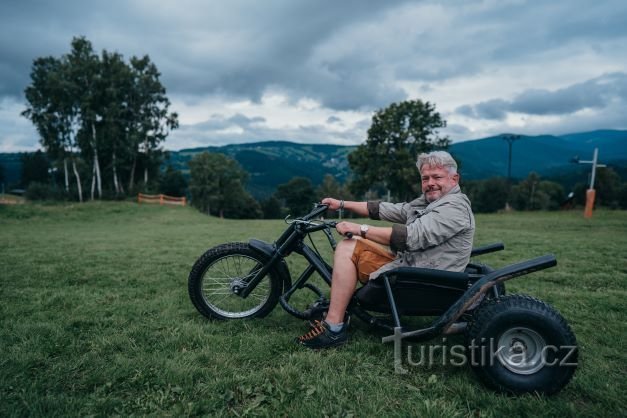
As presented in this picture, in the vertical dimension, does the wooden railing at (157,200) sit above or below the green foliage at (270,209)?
above

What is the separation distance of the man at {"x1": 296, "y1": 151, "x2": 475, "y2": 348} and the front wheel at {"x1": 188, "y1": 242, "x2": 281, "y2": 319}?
82cm

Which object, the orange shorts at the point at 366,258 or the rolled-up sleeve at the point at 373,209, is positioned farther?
the rolled-up sleeve at the point at 373,209

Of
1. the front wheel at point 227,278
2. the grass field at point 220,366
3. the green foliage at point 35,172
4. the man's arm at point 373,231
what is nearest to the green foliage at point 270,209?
the green foliage at point 35,172

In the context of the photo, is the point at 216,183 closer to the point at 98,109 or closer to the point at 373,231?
the point at 98,109

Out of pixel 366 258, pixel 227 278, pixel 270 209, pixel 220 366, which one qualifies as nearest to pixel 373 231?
pixel 366 258

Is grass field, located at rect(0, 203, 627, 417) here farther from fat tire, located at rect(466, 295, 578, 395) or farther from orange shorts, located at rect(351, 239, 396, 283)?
orange shorts, located at rect(351, 239, 396, 283)

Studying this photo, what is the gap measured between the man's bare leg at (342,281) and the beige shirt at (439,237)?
26 centimetres

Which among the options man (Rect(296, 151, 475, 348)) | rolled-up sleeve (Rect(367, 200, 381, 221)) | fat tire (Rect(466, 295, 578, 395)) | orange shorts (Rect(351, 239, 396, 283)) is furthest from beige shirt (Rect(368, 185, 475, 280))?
rolled-up sleeve (Rect(367, 200, 381, 221))

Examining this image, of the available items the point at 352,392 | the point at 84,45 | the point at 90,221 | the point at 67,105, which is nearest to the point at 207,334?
the point at 352,392

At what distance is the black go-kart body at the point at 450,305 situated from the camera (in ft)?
8.59

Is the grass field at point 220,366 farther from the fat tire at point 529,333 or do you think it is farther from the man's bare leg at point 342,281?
the man's bare leg at point 342,281

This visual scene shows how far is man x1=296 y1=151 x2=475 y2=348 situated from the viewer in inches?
119

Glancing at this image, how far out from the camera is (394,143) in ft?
114

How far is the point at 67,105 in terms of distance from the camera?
1167 inches
